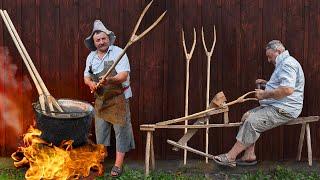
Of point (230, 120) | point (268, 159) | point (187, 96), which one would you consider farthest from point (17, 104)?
point (268, 159)

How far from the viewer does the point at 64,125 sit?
7121mm

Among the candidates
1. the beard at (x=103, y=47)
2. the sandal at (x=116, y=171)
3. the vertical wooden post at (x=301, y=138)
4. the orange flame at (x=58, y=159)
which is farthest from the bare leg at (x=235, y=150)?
the beard at (x=103, y=47)

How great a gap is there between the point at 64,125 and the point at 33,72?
1.09 meters

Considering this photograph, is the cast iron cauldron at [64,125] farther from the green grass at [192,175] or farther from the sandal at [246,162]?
the sandal at [246,162]

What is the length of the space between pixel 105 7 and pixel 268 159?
3245 millimetres

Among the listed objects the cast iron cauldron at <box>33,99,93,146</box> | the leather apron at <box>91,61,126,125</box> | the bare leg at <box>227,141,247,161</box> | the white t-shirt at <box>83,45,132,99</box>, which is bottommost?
the bare leg at <box>227,141,247,161</box>

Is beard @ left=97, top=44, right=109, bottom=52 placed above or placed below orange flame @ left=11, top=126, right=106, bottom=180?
above

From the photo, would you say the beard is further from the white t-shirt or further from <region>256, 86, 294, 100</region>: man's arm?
<region>256, 86, 294, 100</region>: man's arm

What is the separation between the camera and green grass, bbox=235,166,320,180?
25.2 ft

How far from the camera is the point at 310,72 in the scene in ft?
27.6

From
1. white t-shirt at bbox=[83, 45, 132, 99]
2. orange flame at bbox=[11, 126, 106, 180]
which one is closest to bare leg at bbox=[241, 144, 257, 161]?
white t-shirt at bbox=[83, 45, 132, 99]

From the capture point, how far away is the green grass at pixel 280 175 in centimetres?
768

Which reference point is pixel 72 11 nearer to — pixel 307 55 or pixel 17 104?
pixel 17 104

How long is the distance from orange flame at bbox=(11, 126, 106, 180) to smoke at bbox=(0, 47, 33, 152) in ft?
2.77
